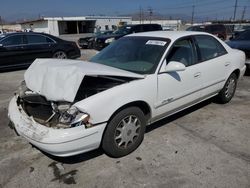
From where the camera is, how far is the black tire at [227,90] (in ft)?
16.6

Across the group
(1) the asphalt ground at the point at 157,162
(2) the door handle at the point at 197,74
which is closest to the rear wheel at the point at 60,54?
(1) the asphalt ground at the point at 157,162

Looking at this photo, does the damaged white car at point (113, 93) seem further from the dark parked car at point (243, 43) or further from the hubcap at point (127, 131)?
the dark parked car at point (243, 43)

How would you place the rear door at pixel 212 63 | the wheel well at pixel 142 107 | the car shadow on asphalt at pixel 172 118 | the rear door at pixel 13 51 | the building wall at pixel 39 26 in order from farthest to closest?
the building wall at pixel 39 26 < the rear door at pixel 13 51 < the rear door at pixel 212 63 < the car shadow on asphalt at pixel 172 118 < the wheel well at pixel 142 107

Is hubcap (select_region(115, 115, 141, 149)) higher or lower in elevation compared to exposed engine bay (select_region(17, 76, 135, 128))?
lower

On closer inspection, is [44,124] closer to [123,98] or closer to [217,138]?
[123,98]

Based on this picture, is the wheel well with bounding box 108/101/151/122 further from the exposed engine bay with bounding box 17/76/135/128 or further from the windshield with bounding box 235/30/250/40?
the windshield with bounding box 235/30/250/40

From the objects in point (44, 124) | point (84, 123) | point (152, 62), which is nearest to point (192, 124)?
point (152, 62)

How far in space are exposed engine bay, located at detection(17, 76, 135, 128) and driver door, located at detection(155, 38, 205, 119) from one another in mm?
640

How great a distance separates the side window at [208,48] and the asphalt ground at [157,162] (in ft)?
3.89

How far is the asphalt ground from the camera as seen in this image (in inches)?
112

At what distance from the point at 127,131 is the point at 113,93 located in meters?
0.60

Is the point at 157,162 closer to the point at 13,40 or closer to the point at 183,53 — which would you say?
the point at 183,53

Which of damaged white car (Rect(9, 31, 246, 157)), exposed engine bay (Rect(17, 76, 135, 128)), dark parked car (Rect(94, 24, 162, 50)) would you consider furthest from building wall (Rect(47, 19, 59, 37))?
exposed engine bay (Rect(17, 76, 135, 128))

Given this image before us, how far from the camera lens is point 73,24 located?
5634 cm
